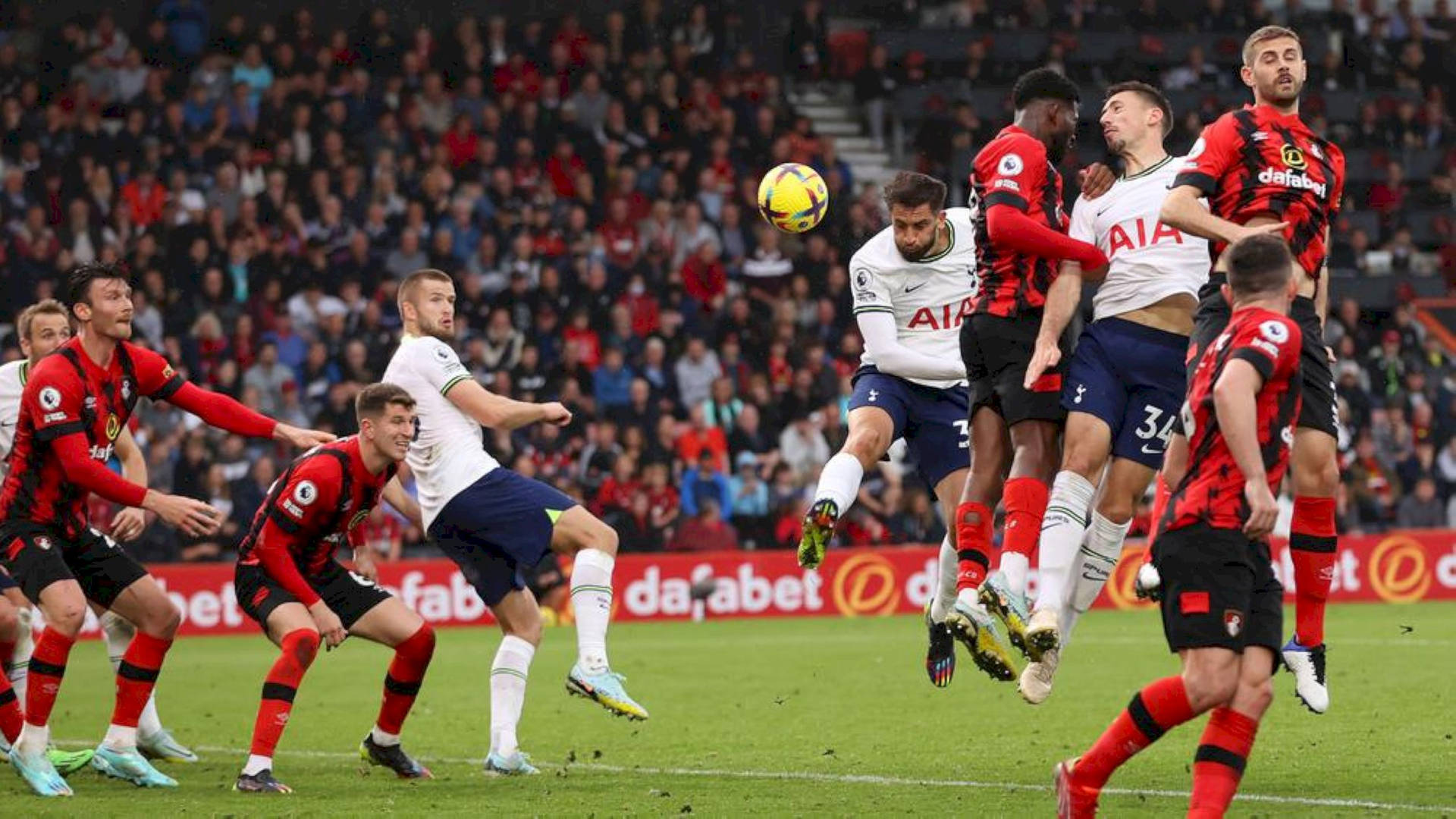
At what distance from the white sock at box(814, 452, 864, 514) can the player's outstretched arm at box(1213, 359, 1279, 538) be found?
2793mm

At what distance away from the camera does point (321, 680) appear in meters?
15.8

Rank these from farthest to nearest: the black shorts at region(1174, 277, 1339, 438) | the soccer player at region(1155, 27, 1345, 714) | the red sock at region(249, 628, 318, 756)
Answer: the red sock at region(249, 628, 318, 756) < the soccer player at region(1155, 27, 1345, 714) < the black shorts at region(1174, 277, 1339, 438)

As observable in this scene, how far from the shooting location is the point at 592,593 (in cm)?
1008

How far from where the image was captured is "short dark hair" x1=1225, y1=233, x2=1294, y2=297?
6984 mm

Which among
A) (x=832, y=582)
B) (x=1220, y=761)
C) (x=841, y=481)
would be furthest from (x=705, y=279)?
(x=1220, y=761)

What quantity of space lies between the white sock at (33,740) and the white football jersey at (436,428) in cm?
211

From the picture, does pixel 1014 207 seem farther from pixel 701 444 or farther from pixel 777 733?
pixel 701 444

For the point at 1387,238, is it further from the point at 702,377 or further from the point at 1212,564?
the point at 1212,564

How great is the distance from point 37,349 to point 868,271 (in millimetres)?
4664

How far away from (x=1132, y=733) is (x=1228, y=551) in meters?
0.74

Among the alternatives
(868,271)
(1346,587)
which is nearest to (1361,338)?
(1346,587)

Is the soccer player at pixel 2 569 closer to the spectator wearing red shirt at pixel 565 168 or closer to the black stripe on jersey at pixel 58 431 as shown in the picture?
the black stripe on jersey at pixel 58 431

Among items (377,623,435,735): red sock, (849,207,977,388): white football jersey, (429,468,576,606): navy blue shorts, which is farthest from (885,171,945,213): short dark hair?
(377,623,435,735): red sock

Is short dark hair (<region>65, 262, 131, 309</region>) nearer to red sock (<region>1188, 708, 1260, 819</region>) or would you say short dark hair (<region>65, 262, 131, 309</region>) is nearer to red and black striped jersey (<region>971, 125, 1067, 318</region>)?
red and black striped jersey (<region>971, 125, 1067, 318</region>)
